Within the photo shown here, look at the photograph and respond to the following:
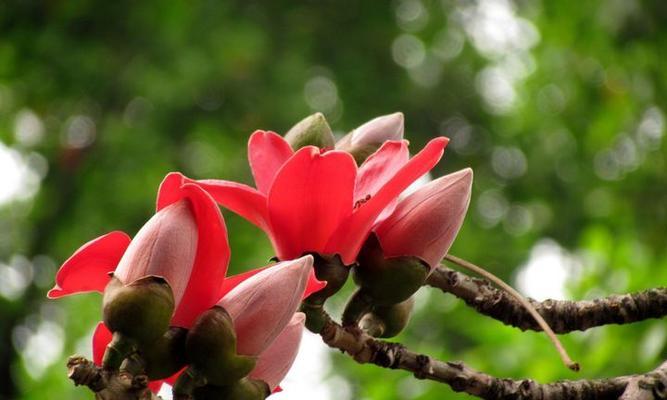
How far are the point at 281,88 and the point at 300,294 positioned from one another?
18.2ft

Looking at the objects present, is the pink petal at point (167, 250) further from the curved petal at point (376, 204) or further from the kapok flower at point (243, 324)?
the curved petal at point (376, 204)

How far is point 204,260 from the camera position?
32.3 inches

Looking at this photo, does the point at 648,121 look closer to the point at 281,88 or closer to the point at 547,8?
the point at 547,8

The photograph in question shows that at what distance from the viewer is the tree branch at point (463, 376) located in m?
0.91

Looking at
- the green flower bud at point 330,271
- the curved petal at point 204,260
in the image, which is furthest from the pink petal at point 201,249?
the green flower bud at point 330,271

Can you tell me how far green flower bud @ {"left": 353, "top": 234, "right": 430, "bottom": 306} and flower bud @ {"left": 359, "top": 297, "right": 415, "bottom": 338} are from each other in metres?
0.04

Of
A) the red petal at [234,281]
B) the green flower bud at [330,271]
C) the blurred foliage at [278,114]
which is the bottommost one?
the red petal at [234,281]

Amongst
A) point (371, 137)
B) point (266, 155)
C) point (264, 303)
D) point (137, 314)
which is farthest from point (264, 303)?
point (371, 137)

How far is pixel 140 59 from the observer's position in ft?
20.8

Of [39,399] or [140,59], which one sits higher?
[140,59]

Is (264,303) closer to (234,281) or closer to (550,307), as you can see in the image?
(234,281)

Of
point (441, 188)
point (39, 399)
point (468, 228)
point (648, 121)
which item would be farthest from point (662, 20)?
point (441, 188)

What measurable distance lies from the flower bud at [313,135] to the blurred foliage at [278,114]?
3879mm

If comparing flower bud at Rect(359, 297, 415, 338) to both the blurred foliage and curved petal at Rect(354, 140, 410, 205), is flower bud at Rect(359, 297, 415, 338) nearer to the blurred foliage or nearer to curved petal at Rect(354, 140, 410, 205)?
curved petal at Rect(354, 140, 410, 205)
